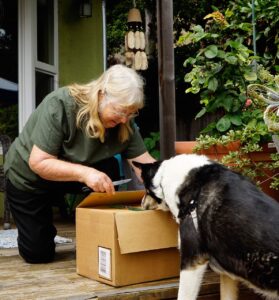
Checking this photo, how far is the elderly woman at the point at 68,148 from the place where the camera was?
2852 millimetres

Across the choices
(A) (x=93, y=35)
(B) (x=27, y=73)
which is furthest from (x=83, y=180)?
(A) (x=93, y=35)

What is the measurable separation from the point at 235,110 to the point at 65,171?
1.32 meters

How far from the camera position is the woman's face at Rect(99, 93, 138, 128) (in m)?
2.85

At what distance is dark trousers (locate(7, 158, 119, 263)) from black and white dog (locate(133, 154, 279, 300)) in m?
0.89

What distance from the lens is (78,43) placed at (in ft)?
20.5

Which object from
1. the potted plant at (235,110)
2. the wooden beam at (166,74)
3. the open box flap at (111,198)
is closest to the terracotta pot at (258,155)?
the potted plant at (235,110)

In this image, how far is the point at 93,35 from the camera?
643 centimetres

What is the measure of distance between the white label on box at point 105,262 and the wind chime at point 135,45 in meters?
3.88

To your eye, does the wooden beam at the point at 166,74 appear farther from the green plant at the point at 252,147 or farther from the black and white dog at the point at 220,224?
the black and white dog at the point at 220,224

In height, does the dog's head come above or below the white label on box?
above

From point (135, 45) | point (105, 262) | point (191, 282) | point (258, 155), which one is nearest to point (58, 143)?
point (105, 262)

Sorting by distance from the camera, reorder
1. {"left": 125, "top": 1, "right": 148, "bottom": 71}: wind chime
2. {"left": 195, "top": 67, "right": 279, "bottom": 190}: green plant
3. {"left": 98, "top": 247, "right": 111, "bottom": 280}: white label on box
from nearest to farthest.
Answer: {"left": 98, "top": 247, "right": 111, "bottom": 280}: white label on box
{"left": 195, "top": 67, "right": 279, "bottom": 190}: green plant
{"left": 125, "top": 1, "right": 148, "bottom": 71}: wind chime

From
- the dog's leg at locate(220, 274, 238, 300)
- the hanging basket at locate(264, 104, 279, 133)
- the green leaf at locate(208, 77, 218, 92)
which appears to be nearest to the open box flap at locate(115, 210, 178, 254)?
the dog's leg at locate(220, 274, 238, 300)

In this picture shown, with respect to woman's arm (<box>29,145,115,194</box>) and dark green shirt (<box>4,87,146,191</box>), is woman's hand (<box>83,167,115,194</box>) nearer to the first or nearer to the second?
woman's arm (<box>29,145,115,194</box>)
